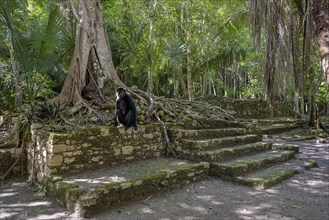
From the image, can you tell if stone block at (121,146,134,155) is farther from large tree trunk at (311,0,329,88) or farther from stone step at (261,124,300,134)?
stone step at (261,124,300,134)

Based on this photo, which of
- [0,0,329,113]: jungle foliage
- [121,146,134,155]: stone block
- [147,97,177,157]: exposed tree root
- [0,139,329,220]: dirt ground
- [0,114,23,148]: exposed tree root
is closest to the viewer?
[0,139,329,220]: dirt ground

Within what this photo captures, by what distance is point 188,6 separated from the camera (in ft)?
36.2

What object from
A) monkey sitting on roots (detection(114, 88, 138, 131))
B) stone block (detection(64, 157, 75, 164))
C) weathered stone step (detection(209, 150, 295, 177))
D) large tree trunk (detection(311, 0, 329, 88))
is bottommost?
weathered stone step (detection(209, 150, 295, 177))

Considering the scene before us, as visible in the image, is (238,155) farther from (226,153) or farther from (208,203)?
(208,203)

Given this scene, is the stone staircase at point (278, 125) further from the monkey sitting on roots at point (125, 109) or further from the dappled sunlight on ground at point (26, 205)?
the dappled sunlight on ground at point (26, 205)

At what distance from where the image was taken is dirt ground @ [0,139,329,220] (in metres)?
3.32

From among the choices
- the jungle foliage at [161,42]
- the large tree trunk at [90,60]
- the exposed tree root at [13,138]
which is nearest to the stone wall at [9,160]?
the exposed tree root at [13,138]

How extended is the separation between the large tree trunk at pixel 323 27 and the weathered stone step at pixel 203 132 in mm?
3263

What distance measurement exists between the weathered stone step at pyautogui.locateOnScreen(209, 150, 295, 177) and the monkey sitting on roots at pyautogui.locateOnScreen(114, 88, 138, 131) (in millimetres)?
1878

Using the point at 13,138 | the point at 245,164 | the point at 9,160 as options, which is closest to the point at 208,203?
the point at 245,164

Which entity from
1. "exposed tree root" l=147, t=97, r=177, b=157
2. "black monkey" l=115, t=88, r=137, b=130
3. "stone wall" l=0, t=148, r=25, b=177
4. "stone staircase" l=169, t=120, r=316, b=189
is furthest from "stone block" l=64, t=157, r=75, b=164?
"stone staircase" l=169, t=120, r=316, b=189

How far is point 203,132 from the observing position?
19.8 feet

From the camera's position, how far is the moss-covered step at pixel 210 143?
17.6 feet

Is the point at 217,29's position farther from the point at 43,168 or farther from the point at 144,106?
the point at 43,168
